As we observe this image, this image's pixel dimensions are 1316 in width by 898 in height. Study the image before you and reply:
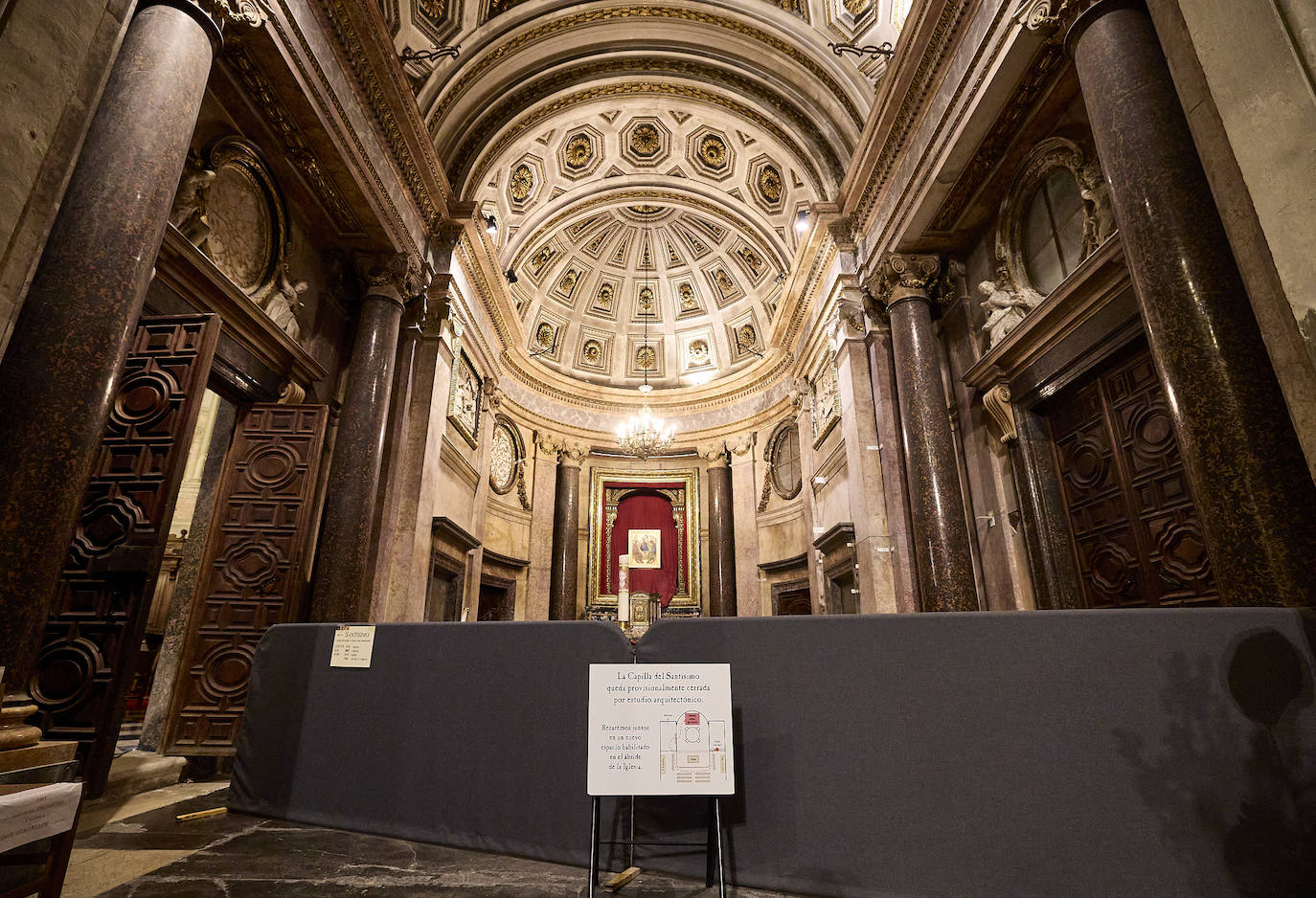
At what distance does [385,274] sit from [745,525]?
338 inches

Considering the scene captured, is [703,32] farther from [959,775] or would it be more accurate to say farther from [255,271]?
[959,775]

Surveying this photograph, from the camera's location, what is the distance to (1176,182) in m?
3.10

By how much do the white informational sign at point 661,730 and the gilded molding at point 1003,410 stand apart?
497 centimetres

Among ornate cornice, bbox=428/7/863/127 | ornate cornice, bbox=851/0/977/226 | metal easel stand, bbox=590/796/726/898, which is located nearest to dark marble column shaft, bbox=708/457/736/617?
ornate cornice, bbox=851/0/977/226

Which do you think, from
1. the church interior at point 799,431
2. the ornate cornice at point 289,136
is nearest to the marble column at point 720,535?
the church interior at point 799,431

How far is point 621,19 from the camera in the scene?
29.1 ft

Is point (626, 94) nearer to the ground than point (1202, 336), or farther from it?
farther from it

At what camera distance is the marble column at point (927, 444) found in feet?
18.6

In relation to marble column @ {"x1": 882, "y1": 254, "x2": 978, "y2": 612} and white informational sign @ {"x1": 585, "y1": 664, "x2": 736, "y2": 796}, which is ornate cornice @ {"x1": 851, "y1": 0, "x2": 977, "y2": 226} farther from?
white informational sign @ {"x1": 585, "y1": 664, "x2": 736, "y2": 796}

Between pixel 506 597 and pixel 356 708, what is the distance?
9.08 metres

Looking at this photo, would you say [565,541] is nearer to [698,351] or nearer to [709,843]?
[698,351]

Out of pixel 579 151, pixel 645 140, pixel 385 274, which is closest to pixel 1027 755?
pixel 385 274

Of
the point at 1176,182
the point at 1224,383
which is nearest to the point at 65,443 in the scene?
the point at 1224,383

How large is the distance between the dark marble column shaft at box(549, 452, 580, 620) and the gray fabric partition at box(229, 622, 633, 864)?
9234 mm
